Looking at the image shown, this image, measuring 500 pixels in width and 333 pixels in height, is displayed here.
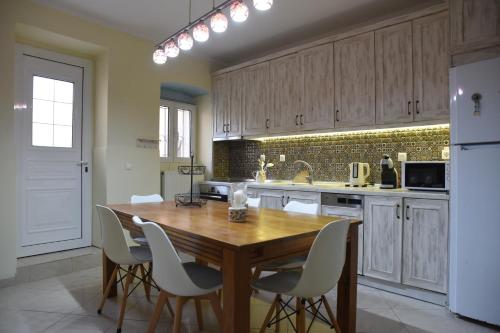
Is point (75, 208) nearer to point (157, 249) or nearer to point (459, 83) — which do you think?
point (157, 249)

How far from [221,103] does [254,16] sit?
1.56 m

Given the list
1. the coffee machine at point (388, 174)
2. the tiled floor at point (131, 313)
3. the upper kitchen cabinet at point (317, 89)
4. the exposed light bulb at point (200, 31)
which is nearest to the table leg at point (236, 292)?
the tiled floor at point (131, 313)

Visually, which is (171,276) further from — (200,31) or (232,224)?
(200,31)

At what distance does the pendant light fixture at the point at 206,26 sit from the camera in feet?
6.73

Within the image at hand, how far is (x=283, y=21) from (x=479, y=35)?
202 cm

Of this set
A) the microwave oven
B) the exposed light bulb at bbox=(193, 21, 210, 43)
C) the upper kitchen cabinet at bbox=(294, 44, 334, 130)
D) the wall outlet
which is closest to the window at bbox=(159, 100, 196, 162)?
the upper kitchen cabinet at bbox=(294, 44, 334, 130)

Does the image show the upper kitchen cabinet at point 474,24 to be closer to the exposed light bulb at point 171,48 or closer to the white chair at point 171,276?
the exposed light bulb at point 171,48

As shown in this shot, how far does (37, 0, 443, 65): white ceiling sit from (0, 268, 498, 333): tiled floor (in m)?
2.81

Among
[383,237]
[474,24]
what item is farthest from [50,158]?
[474,24]

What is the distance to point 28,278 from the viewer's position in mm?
3150

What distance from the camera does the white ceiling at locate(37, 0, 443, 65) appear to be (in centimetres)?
342

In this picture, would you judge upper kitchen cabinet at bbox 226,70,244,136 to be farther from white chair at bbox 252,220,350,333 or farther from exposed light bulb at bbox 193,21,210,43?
white chair at bbox 252,220,350,333

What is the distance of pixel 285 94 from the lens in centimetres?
415

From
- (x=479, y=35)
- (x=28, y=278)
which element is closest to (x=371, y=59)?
(x=479, y=35)
